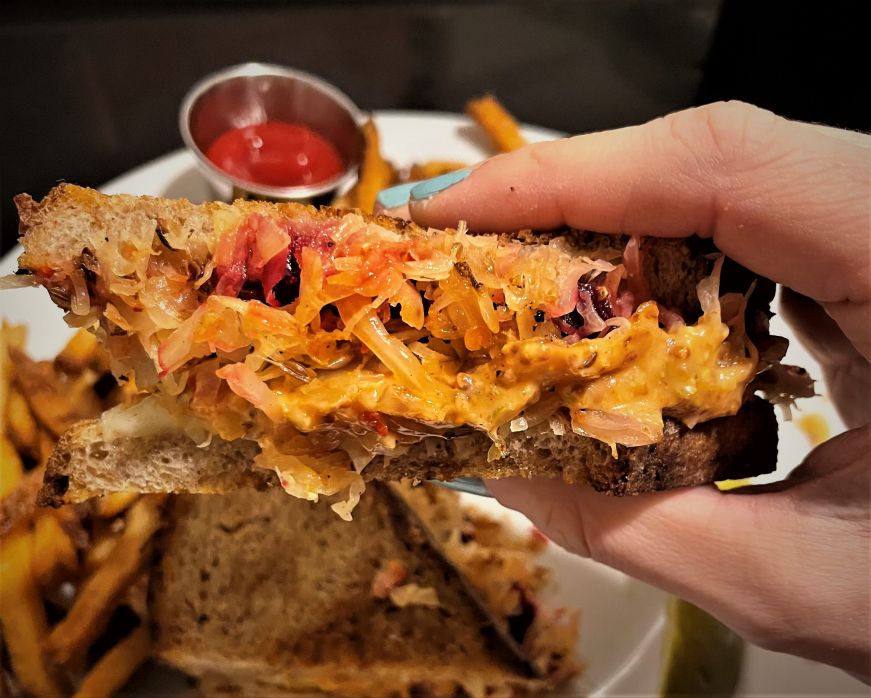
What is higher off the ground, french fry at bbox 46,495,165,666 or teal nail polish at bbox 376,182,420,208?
teal nail polish at bbox 376,182,420,208

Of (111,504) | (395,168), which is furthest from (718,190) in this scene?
(395,168)

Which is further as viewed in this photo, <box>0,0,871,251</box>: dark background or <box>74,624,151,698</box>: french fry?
<box>0,0,871,251</box>: dark background

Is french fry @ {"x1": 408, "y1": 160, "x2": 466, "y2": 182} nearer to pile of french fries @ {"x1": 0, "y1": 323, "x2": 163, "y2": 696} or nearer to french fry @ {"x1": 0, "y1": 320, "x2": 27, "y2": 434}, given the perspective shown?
pile of french fries @ {"x1": 0, "y1": 323, "x2": 163, "y2": 696}

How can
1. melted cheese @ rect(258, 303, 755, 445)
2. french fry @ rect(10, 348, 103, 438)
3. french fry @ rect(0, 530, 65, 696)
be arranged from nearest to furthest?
melted cheese @ rect(258, 303, 755, 445) < french fry @ rect(0, 530, 65, 696) < french fry @ rect(10, 348, 103, 438)

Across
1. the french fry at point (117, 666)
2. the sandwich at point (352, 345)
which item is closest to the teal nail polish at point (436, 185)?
the sandwich at point (352, 345)

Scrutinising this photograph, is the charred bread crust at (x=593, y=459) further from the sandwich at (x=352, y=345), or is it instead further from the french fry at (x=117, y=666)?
the french fry at (x=117, y=666)

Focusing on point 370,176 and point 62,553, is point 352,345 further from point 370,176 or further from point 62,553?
point 370,176

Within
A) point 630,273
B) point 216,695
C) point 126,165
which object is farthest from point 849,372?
point 126,165

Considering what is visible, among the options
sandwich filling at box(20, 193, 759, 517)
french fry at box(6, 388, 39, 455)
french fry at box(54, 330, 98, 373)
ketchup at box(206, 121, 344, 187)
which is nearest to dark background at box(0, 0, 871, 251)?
ketchup at box(206, 121, 344, 187)

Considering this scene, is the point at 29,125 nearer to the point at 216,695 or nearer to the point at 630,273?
the point at 216,695
